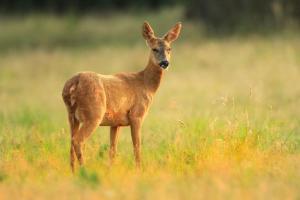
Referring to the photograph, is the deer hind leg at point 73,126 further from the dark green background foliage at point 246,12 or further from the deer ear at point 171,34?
the dark green background foliage at point 246,12

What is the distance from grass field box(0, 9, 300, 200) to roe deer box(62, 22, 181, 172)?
355 mm

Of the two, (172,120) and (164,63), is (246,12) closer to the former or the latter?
(172,120)

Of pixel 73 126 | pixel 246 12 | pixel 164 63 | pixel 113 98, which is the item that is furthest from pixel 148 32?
pixel 246 12

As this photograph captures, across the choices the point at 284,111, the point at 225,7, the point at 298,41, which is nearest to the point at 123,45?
the point at 225,7

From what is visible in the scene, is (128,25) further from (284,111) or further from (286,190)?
(286,190)

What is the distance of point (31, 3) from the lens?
45188 mm

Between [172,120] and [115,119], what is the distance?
4293 millimetres

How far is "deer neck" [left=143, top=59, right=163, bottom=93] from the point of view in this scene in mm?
11938

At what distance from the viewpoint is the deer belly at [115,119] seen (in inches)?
436

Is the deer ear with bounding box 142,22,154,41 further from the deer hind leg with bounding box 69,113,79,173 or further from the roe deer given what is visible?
the deer hind leg with bounding box 69,113,79,173

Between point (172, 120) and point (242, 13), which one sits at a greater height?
point (242, 13)

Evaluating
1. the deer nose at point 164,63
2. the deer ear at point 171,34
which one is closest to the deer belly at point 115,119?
the deer nose at point 164,63

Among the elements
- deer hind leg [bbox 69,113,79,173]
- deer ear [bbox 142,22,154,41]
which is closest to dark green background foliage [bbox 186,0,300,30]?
deer ear [bbox 142,22,154,41]

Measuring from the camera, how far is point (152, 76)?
39.7 feet
